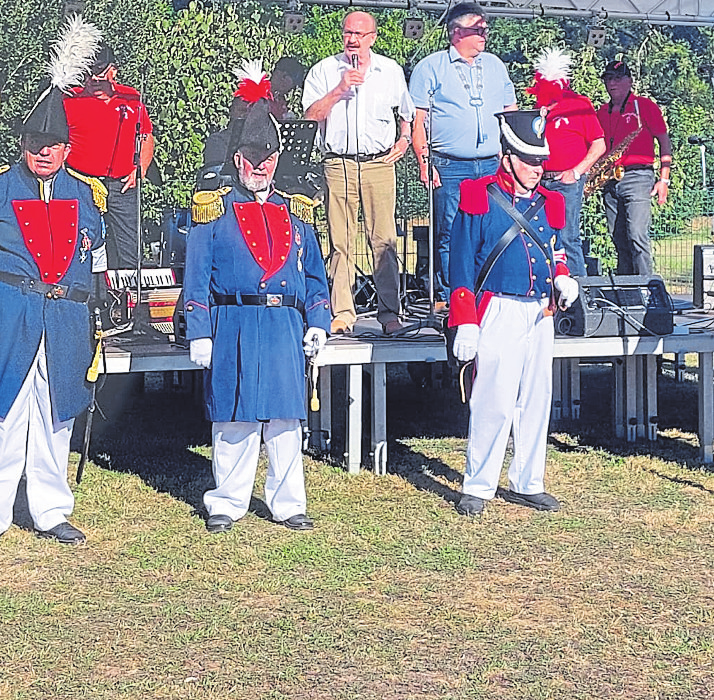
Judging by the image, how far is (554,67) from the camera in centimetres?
836

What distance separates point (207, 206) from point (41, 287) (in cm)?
103

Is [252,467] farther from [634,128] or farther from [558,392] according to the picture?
[634,128]

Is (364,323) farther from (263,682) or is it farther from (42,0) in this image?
(42,0)

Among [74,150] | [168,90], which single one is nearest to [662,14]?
[74,150]

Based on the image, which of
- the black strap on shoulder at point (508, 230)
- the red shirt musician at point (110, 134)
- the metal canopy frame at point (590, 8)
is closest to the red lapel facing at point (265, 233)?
the black strap on shoulder at point (508, 230)

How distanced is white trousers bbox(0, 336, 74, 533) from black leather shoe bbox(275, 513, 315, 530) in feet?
3.27

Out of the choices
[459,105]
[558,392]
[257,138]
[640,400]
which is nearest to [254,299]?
[257,138]

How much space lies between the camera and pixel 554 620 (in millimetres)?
5020

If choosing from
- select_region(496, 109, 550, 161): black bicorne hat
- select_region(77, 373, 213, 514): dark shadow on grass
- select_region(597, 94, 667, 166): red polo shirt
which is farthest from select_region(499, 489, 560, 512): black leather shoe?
select_region(597, 94, 667, 166): red polo shirt

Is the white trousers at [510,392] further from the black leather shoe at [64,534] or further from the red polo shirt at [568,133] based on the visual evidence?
the red polo shirt at [568,133]

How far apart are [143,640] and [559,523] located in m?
2.27

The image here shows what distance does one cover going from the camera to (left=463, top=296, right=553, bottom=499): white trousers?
241 inches

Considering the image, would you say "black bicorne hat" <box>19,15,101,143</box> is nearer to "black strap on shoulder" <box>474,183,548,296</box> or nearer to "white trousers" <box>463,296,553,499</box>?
"black strap on shoulder" <box>474,183,548,296</box>

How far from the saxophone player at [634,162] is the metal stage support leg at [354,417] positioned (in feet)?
8.06
